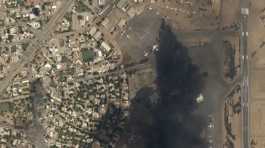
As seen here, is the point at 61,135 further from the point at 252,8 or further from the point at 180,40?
the point at 252,8

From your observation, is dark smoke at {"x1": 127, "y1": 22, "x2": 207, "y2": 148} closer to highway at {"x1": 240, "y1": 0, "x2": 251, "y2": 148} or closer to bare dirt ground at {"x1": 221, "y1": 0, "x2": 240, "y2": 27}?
highway at {"x1": 240, "y1": 0, "x2": 251, "y2": 148}

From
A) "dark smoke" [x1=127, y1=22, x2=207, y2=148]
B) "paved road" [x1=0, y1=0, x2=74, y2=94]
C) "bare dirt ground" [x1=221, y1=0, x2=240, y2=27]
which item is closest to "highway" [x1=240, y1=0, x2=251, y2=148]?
"bare dirt ground" [x1=221, y1=0, x2=240, y2=27]

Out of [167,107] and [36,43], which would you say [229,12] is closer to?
[167,107]

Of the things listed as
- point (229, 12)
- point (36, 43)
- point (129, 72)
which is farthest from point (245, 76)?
point (36, 43)

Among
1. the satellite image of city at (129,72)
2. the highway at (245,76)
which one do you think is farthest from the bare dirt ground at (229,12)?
the highway at (245,76)

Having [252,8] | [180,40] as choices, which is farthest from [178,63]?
[252,8]

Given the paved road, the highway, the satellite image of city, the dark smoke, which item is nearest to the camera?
the dark smoke

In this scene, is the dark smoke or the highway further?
the highway
